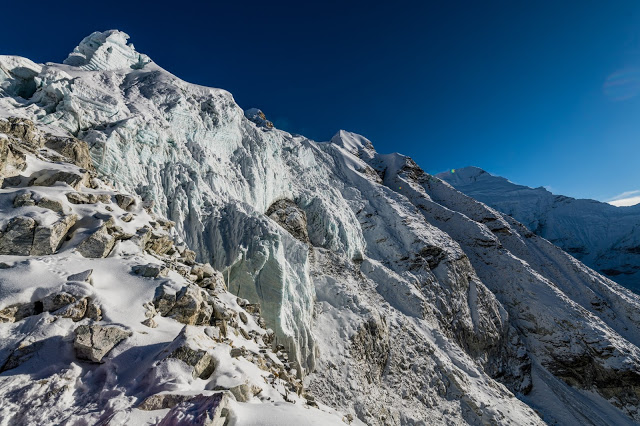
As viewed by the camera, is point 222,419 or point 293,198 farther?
point 293,198

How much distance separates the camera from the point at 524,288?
4044 cm

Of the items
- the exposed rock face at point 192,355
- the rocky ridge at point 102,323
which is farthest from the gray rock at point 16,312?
the exposed rock face at point 192,355

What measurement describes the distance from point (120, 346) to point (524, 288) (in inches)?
1801

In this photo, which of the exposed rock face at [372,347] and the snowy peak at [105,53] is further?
the snowy peak at [105,53]

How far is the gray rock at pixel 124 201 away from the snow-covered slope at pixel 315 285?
3.15ft

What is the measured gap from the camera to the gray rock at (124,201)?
1379 centimetres

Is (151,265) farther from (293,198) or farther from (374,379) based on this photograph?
(293,198)

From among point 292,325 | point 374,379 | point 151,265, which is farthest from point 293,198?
point 151,265

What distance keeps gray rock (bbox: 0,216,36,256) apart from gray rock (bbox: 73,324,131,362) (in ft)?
14.7

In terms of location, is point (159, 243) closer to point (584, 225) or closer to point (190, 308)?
point (190, 308)

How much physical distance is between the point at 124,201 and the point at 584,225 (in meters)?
105

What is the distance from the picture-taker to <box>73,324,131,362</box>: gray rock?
22.4ft

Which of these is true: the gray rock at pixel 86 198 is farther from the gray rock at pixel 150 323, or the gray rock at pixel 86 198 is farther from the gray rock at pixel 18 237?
the gray rock at pixel 150 323

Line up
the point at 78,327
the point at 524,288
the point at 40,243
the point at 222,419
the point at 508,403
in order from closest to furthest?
the point at 222,419, the point at 78,327, the point at 40,243, the point at 508,403, the point at 524,288
